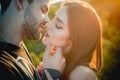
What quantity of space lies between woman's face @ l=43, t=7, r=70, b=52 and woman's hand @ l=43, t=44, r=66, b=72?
0.09 meters

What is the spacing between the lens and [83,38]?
4094mm

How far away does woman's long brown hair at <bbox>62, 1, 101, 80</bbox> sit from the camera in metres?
4.08

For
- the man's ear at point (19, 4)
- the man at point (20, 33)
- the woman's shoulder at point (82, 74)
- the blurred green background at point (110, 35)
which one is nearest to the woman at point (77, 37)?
the woman's shoulder at point (82, 74)

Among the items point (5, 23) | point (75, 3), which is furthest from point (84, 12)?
point (5, 23)

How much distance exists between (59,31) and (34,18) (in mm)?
270

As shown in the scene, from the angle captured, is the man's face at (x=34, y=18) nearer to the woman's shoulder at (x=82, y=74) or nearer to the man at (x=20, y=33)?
the man at (x=20, y=33)

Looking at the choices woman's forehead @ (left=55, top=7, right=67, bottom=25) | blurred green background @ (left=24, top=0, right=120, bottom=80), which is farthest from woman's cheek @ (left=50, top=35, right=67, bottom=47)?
blurred green background @ (left=24, top=0, right=120, bottom=80)

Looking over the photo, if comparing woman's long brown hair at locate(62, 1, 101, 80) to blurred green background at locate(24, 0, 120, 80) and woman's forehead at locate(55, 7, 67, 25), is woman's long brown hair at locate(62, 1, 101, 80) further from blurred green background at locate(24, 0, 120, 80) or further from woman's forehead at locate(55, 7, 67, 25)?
blurred green background at locate(24, 0, 120, 80)

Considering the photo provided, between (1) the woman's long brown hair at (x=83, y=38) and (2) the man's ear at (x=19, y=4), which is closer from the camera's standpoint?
(2) the man's ear at (x=19, y=4)

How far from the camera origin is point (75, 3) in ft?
13.9

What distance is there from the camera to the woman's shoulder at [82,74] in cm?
→ 398

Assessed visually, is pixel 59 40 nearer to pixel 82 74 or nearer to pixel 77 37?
pixel 77 37

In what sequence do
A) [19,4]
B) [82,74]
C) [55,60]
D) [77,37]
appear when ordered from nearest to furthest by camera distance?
[19,4], [82,74], [77,37], [55,60]

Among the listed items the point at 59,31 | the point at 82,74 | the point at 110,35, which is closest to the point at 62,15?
the point at 59,31
